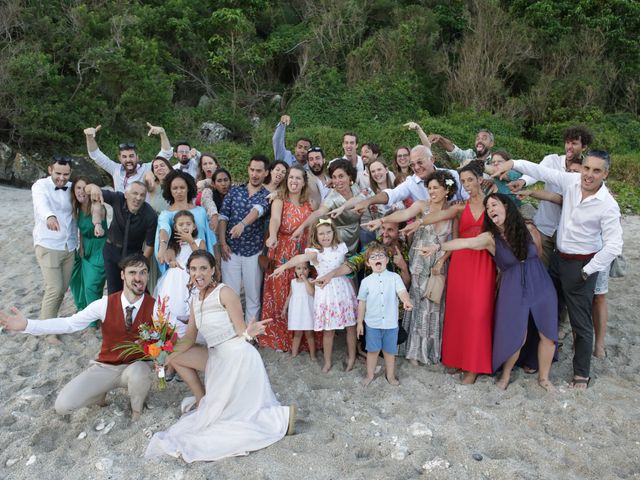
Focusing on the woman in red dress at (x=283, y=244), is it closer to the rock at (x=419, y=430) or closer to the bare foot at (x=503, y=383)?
the rock at (x=419, y=430)

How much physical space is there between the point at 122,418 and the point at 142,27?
58.9 ft

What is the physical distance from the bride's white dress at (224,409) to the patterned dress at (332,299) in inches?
38.9

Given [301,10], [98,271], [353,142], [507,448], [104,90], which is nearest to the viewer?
[507,448]

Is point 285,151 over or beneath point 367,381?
over

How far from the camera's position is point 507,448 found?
358 centimetres

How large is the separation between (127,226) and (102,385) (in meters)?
1.66

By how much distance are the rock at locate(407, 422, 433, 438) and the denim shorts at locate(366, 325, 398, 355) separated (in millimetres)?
819

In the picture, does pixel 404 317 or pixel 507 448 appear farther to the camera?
pixel 404 317

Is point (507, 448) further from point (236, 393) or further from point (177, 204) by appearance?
point (177, 204)

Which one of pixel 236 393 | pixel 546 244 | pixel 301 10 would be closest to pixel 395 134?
pixel 301 10

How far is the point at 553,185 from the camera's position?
4.88m

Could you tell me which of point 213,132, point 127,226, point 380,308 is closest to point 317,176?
point 380,308

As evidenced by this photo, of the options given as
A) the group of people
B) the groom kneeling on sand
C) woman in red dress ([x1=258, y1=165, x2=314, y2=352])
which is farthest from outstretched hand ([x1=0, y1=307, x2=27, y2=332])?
woman in red dress ([x1=258, y1=165, x2=314, y2=352])

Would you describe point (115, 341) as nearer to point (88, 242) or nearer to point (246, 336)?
point (246, 336)
